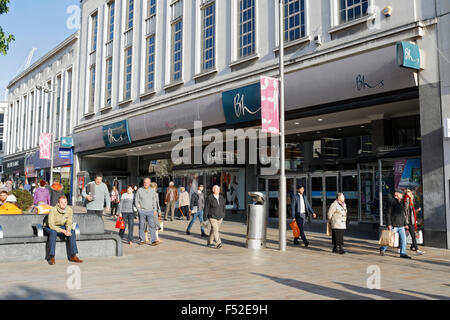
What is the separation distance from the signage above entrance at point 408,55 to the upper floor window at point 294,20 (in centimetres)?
473

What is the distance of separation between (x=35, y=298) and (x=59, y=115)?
33.9m

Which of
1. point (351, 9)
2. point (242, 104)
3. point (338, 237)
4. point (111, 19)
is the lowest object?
point (338, 237)

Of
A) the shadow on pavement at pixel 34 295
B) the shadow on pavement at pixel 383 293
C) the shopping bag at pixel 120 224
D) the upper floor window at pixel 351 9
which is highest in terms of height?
the upper floor window at pixel 351 9

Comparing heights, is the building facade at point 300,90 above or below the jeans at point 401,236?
above

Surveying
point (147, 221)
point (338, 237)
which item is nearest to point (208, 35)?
point (147, 221)

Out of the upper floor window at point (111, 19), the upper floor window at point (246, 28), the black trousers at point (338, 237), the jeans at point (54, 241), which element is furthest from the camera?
the upper floor window at point (111, 19)

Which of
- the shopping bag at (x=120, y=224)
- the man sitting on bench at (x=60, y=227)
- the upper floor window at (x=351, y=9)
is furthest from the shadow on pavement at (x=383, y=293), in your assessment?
the upper floor window at (x=351, y=9)

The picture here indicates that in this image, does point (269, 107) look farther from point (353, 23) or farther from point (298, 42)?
point (298, 42)

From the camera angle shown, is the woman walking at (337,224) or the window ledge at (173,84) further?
the window ledge at (173,84)

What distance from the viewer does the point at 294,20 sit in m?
16.1

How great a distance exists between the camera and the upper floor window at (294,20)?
15766 mm

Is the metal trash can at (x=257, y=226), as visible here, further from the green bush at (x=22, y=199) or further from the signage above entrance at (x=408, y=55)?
the green bush at (x=22, y=199)

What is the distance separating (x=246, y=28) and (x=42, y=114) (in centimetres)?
3025

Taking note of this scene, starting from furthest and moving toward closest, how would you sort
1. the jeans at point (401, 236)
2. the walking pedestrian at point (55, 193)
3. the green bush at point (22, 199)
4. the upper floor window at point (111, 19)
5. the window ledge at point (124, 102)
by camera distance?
the upper floor window at point (111, 19)
the window ledge at point (124, 102)
the green bush at point (22, 199)
the walking pedestrian at point (55, 193)
the jeans at point (401, 236)
